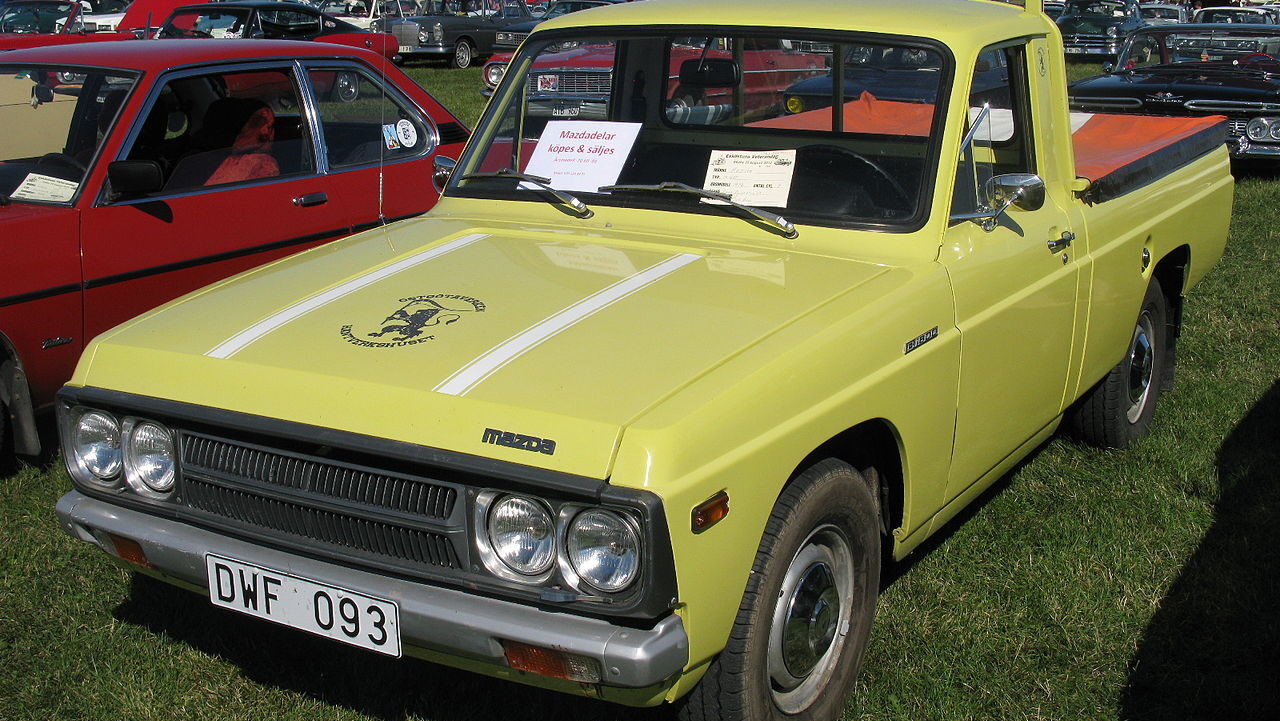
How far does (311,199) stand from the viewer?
6102 mm

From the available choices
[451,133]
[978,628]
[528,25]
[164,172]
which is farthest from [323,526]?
[528,25]

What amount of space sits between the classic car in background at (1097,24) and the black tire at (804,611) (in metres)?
20.2

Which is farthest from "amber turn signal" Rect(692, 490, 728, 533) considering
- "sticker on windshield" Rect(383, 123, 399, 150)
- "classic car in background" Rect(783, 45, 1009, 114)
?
"sticker on windshield" Rect(383, 123, 399, 150)

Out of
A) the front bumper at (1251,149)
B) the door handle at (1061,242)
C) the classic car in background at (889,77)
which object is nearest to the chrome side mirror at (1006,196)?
the door handle at (1061,242)

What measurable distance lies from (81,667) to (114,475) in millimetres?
826

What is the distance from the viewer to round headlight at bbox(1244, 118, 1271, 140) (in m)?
11.3

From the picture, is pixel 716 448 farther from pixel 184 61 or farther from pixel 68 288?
pixel 184 61

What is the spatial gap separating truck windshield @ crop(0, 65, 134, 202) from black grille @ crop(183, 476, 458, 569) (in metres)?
2.87

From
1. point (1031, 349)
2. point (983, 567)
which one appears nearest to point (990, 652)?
point (983, 567)

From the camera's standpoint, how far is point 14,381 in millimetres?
4965

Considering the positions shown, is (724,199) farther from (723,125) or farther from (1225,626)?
(1225,626)

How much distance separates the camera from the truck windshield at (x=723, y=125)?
12.4 feet

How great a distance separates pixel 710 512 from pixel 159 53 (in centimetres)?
448

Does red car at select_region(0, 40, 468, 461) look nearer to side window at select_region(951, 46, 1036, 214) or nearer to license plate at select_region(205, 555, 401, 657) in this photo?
license plate at select_region(205, 555, 401, 657)
